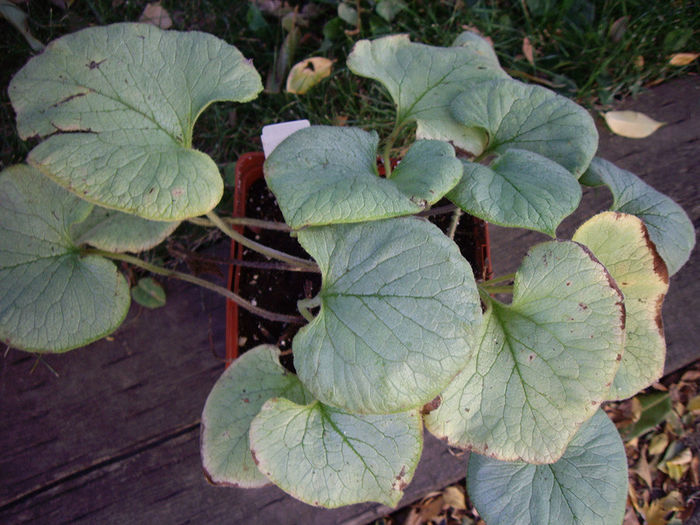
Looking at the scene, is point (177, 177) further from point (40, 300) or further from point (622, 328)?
point (622, 328)

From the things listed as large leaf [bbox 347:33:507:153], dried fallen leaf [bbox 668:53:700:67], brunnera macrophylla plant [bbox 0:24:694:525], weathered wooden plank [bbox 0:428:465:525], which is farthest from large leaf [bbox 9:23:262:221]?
dried fallen leaf [bbox 668:53:700:67]

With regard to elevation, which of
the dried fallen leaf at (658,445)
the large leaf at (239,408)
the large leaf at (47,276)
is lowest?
the dried fallen leaf at (658,445)

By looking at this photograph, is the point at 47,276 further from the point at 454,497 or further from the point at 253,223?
the point at 454,497

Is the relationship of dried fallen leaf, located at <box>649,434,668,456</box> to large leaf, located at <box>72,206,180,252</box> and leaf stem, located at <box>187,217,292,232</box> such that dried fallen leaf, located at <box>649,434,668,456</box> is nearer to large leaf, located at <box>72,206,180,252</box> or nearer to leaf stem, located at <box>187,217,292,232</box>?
leaf stem, located at <box>187,217,292,232</box>

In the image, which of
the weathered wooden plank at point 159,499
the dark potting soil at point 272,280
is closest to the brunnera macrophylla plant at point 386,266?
the dark potting soil at point 272,280

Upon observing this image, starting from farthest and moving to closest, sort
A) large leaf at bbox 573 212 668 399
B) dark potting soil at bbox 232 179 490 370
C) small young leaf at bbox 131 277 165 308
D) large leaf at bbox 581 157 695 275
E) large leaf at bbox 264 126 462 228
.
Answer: small young leaf at bbox 131 277 165 308, dark potting soil at bbox 232 179 490 370, large leaf at bbox 581 157 695 275, large leaf at bbox 573 212 668 399, large leaf at bbox 264 126 462 228

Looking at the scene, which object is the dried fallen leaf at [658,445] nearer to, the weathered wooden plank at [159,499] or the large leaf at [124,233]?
the weathered wooden plank at [159,499]
